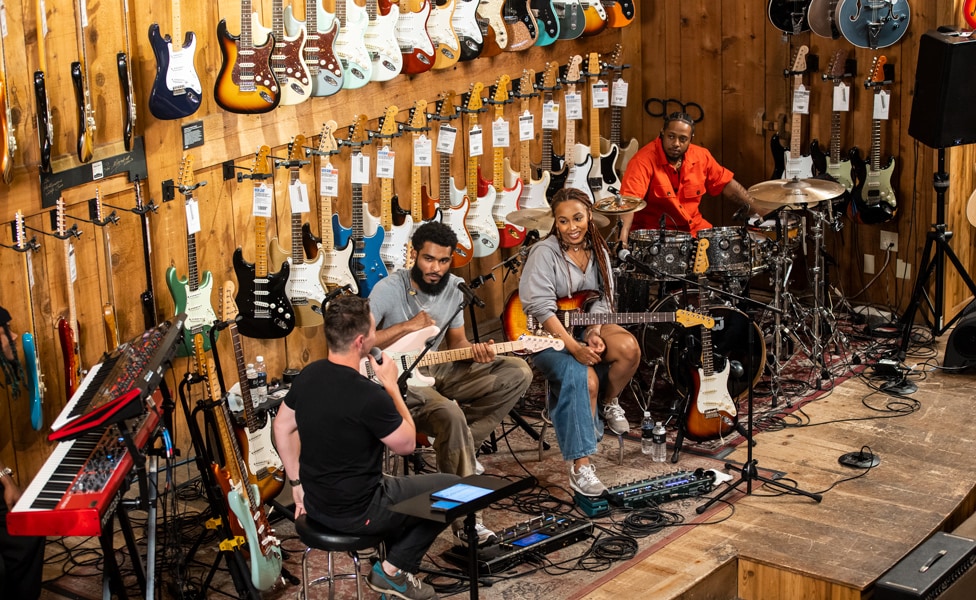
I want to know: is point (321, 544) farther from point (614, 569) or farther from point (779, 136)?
point (779, 136)

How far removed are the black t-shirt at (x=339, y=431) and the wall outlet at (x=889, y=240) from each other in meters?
4.65

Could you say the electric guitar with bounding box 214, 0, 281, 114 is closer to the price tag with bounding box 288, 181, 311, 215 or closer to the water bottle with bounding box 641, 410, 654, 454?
the price tag with bounding box 288, 181, 311, 215

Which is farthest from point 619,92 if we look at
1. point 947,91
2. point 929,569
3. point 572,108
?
point 929,569

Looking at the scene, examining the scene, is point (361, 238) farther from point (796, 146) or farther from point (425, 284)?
point (796, 146)

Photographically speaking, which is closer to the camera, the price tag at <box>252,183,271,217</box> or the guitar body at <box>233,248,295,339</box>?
the price tag at <box>252,183,271,217</box>

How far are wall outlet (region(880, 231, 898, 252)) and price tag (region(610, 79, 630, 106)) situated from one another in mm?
1810

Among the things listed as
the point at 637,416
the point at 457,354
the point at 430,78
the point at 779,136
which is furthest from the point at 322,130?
the point at 779,136

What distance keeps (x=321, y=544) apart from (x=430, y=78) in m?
3.41

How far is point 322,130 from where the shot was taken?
655 centimetres

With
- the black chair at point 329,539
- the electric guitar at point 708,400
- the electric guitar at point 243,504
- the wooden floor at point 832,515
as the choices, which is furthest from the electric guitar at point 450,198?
the black chair at point 329,539

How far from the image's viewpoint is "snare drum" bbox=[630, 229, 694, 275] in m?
6.70

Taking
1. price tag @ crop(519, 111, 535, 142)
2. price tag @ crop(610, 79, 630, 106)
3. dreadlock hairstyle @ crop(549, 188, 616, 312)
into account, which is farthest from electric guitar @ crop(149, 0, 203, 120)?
price tag @ crop(610, 79, 630, 106)

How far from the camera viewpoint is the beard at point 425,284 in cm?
579

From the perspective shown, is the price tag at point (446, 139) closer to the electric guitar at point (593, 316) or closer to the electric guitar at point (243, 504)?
the electric guitar at point (593, 316)
